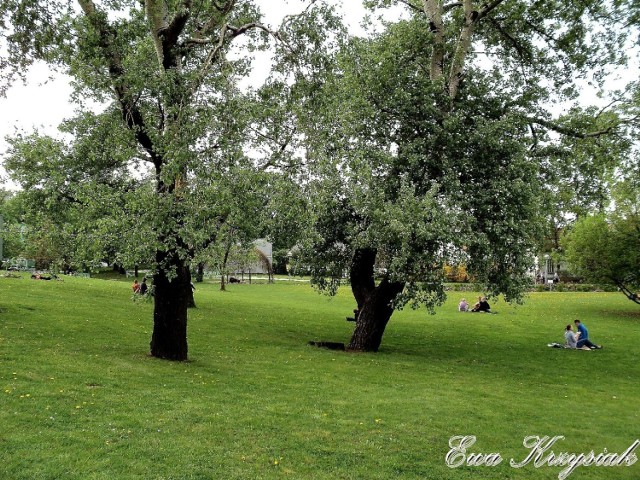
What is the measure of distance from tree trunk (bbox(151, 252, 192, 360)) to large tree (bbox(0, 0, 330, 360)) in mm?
26

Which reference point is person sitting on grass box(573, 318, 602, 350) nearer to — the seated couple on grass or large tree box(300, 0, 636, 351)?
the seated couple on grass

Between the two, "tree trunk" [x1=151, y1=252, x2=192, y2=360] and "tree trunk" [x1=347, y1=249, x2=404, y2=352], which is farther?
"tree trunk" [x1=347, y1=249, x2=404, y2=352]

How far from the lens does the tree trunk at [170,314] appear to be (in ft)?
43.0

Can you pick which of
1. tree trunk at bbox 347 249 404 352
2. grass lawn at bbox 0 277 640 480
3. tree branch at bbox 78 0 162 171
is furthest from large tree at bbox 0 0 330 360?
tree trunk at bbox 347 249 404 352

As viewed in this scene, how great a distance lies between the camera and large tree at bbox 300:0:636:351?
49.7ft

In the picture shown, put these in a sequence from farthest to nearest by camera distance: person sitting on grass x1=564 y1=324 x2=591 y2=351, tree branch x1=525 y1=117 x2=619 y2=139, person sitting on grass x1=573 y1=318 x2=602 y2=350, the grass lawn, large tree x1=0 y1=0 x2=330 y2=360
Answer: person sitting on grass x1=564 y1=324 x2=591 y2=351 < person sitting on grass x1=573 y1=318 x2=602 y2=350 < tree branch x1=525 y1=117 x2=619 y2=139 < large tree x1=0 y1=0 x2=330 y2=360 < the grass lawn

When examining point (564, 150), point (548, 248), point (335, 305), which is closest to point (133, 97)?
point (564, 150)

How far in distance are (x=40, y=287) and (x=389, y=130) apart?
20.7m

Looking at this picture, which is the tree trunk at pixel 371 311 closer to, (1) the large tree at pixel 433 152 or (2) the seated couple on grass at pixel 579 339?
(1) the large tree at pixel 433 152

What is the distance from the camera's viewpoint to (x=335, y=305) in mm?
36250

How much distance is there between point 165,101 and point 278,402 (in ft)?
23.2

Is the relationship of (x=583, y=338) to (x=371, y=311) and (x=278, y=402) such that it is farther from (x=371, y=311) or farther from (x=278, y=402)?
(x=278, y=402)

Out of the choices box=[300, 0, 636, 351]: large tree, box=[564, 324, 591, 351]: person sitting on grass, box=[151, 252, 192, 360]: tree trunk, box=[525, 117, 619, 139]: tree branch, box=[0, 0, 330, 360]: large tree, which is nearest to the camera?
box=[0, 0, 330, 360]: large tree

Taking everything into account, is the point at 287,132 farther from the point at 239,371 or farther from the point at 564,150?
the point at 564,150
